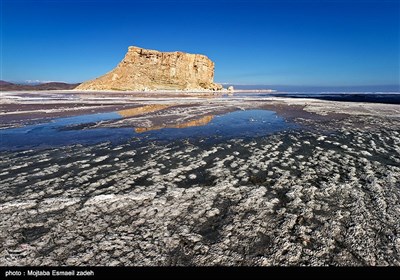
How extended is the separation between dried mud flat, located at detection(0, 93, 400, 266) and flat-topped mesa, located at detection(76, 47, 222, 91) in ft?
360

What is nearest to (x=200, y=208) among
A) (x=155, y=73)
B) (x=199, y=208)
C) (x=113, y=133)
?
(x=199, y=208)

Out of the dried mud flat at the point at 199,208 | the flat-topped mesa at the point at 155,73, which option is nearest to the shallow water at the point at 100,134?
the dried mud flat at the point at 199,208

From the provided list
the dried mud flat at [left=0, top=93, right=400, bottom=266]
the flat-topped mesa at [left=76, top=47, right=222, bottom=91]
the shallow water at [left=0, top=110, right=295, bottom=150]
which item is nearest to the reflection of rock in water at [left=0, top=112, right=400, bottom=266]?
the dried mud flat at [left=0, top=93, right=400, bottom=266]

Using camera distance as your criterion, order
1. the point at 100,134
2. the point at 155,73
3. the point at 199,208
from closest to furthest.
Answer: the point at 199,208 < the point at 100,134 < the point at 155,73

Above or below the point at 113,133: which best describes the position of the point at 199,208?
below

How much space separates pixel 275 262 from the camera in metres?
2.94

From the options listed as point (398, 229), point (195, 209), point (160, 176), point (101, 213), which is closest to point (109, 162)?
point (160, 176)

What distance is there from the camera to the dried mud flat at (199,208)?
10.1 feet

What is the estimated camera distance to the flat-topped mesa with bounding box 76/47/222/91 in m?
119

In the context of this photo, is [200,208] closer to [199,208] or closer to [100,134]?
[199,208]

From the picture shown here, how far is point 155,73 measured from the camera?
12875 centimetres

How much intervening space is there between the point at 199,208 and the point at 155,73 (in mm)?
131448

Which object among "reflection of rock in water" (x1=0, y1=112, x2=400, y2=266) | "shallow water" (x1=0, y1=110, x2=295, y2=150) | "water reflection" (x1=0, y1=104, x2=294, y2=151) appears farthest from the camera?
"water reflection" (x1=0, y1=104, x2=294, y2=151)

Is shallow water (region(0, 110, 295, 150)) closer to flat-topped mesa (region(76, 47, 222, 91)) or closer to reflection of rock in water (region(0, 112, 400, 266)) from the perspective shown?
reflection of rock in water (region(0, 112, 400, 266))
